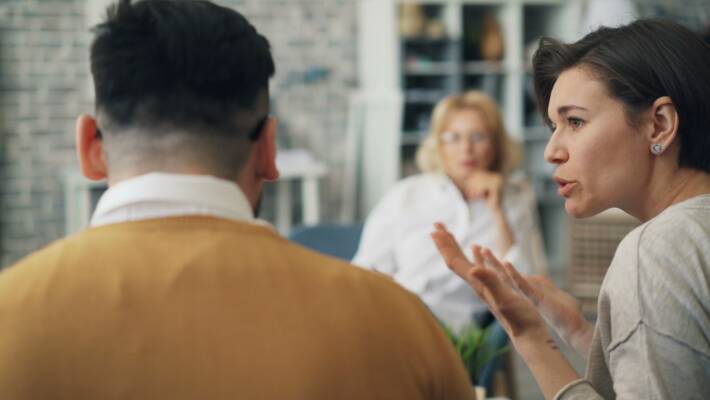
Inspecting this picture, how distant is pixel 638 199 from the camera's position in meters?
1.25

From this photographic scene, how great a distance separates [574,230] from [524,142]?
1.04 m

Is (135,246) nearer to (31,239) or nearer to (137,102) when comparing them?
Answer: (137,102)

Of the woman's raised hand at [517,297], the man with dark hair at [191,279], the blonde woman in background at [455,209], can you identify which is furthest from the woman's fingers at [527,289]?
the blonde woman in background at [455,209]

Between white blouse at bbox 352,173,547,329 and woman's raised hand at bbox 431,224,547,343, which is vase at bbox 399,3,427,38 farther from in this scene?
woman's raised hand at bbox 431,224,547,343

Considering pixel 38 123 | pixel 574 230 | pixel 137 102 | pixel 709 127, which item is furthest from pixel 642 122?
pixel 38 123

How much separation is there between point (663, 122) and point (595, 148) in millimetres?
100

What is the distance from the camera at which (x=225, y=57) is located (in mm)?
897

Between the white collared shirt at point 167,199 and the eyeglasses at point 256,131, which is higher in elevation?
the eyeglasses at point 256,131

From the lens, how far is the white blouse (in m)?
2.96

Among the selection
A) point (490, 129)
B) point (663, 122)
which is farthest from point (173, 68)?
point (490, 129)

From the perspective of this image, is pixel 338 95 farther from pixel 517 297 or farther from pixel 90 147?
pixel 90 147

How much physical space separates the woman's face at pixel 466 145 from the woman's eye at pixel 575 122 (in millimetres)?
1891

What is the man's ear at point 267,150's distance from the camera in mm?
956

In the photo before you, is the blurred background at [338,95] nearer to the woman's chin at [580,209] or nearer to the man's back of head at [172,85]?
the woman's chin at [580,209]
